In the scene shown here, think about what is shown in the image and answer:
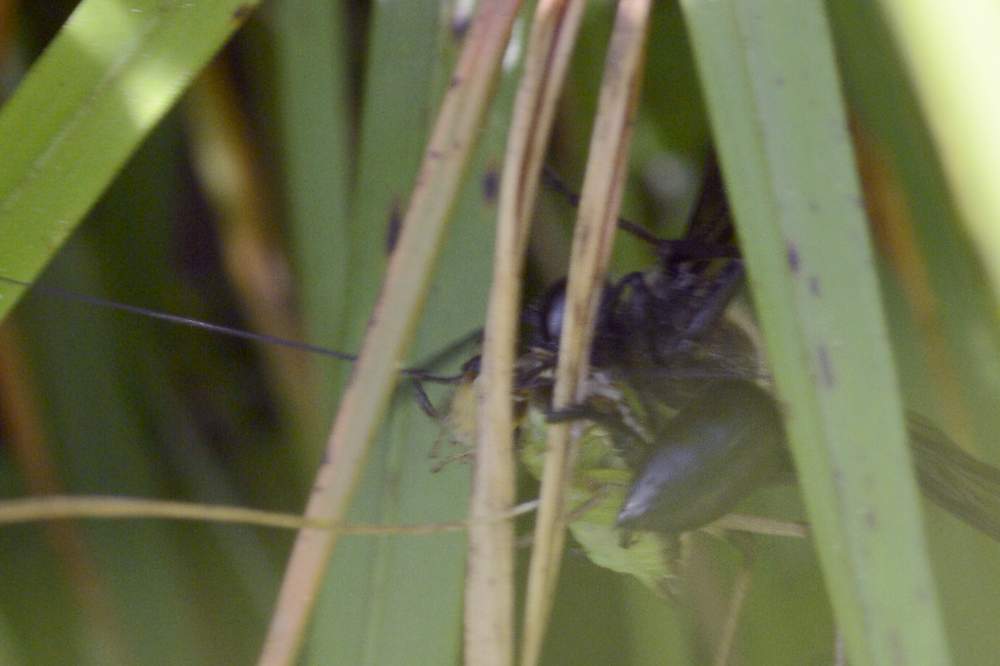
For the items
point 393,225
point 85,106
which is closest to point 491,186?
point 393,225

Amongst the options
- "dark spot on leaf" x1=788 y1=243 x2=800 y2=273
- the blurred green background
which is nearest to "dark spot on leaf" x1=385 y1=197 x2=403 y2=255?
the blurred green background

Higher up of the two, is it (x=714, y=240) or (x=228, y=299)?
(x=228, y=299)

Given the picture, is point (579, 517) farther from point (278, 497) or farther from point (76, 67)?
point (278, 497)

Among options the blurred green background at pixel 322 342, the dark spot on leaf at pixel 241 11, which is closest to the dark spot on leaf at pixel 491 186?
the blurred green background at pixel 322 342

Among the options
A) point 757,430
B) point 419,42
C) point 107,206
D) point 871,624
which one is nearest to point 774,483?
point 757,430

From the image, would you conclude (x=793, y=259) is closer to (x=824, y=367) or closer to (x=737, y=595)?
(x=824, y=367)

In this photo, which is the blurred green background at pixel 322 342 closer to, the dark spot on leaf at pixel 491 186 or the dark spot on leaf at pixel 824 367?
the dark spot on leaf at pixel 491 186
